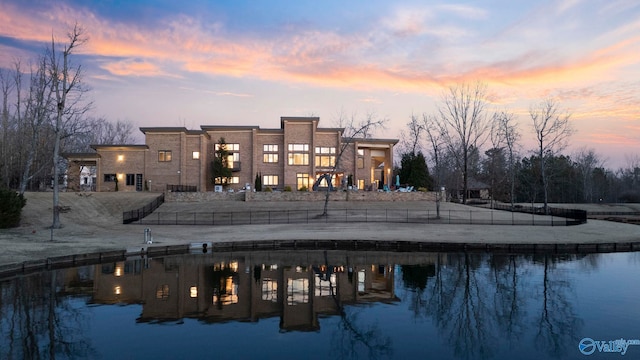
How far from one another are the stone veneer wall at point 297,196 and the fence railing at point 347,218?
6.87m

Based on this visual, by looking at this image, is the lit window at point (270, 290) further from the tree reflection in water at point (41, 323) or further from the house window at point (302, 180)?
the house window at point (302, 180)

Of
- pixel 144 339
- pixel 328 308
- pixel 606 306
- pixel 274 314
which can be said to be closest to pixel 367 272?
pixel 328 308

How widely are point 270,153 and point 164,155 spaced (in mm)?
14226

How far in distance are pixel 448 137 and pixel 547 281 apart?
49.6 meters

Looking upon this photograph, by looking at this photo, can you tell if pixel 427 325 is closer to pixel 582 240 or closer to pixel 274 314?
pixel 274 314

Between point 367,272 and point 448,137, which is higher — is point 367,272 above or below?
below

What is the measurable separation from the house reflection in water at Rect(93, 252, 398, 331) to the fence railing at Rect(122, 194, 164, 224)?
59.6ft

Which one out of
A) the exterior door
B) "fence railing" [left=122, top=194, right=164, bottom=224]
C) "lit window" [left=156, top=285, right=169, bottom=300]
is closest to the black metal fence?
the exterior door

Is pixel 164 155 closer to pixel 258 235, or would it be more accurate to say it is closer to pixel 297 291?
pixel 258 235

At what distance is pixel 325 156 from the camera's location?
60.2 m

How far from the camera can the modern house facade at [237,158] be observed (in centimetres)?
5538

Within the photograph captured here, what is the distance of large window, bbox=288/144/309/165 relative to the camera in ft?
194

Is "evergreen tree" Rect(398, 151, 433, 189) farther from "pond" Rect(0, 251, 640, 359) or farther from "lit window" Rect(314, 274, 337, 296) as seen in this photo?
"lit window" Rect(314, 274, 337, 296)

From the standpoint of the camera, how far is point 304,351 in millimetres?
9617
